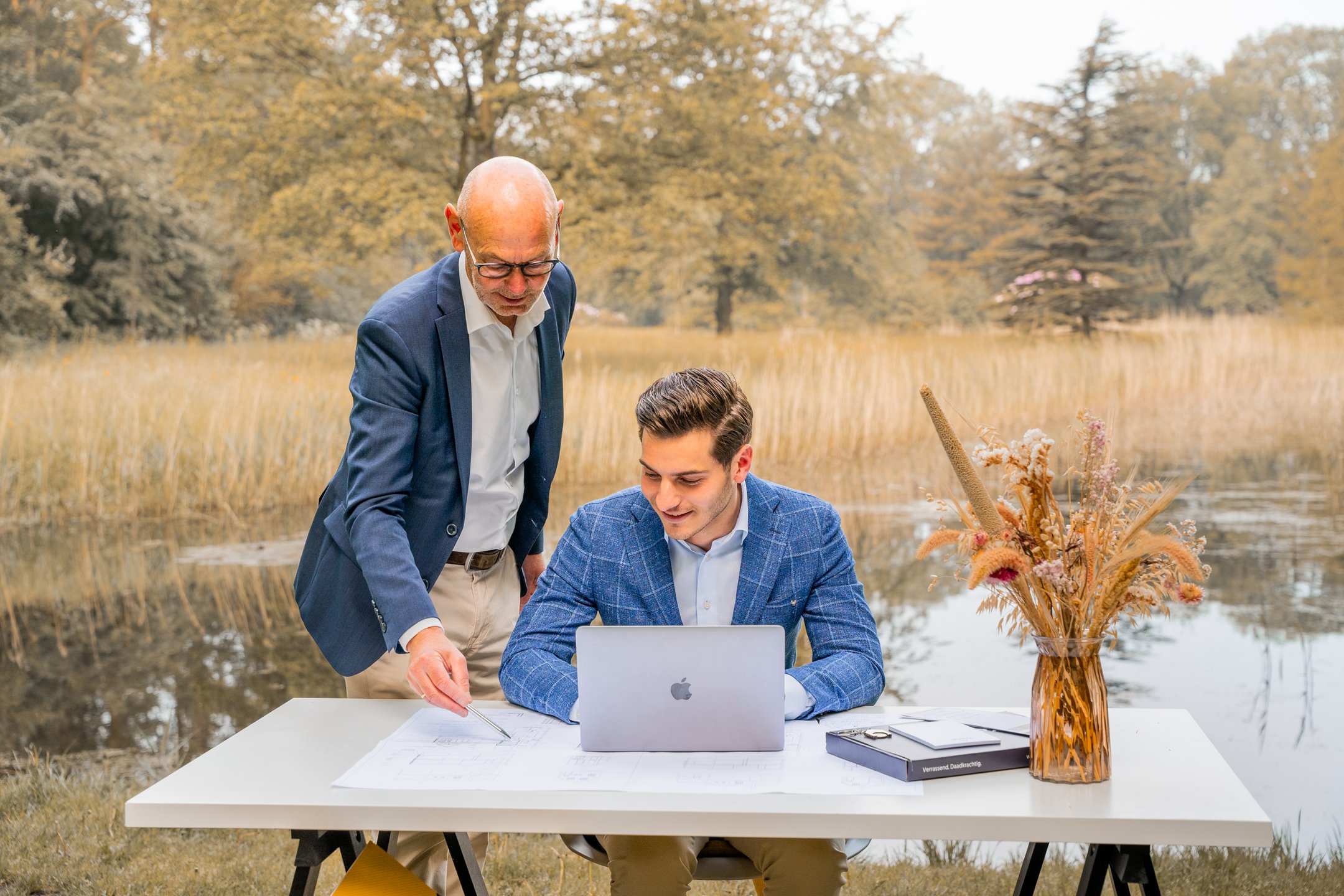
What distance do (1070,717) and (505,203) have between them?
1125 millimetres

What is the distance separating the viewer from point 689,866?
1.87 meters

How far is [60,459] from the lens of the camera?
8.20m

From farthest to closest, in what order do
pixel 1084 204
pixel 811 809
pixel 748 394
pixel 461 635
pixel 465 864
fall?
pixel 1084 204
pixel 748 394
pixel 461 635
pixel 465 864
pixel 811 809

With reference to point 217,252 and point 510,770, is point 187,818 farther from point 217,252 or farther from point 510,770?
point 217,252

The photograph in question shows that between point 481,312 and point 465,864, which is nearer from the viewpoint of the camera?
point 465,864

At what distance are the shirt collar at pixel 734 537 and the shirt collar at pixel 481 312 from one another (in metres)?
0.48

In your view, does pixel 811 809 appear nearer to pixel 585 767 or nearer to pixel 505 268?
pixel 585 767

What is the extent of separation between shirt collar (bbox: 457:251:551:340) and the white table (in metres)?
0.86

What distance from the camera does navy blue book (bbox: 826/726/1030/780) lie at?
62.2 inches

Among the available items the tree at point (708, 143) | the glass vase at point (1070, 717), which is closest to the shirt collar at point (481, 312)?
the glass vase at point (1070, 717)

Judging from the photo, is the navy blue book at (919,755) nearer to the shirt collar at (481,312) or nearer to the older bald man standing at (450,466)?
the older bald man standing at (450,466)

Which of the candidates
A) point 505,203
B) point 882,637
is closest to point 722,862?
point 505,203

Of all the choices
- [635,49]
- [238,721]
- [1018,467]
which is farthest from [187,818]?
[635,49]

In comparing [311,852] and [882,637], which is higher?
[311,852]
